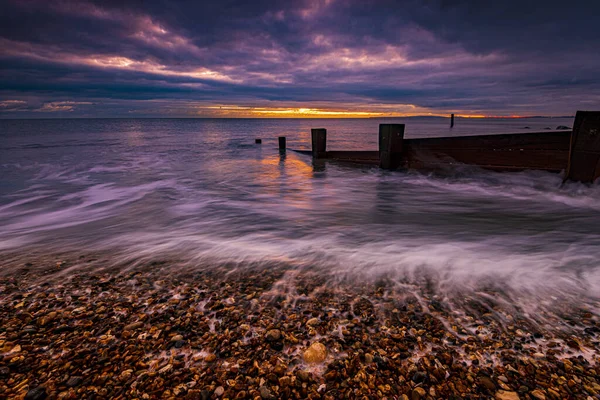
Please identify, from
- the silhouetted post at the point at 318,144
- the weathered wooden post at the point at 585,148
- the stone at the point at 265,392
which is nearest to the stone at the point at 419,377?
the stone at the point at 265,392

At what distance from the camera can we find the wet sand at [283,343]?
1695 millimetres

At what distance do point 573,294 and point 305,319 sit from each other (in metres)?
2.55

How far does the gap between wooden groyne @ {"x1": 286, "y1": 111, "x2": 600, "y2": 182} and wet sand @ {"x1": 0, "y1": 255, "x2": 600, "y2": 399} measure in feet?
16.2

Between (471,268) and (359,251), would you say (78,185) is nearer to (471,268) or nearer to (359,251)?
(359,251)

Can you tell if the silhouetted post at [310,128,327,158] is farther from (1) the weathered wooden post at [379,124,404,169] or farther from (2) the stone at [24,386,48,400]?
(2) the stone at [24,386,48,400]

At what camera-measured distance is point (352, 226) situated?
5301 mm

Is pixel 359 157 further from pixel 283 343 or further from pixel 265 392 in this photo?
pixel 265 392

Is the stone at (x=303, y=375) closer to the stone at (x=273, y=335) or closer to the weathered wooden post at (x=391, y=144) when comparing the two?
the stone at (x=273, y=335)

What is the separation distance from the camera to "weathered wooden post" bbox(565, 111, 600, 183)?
5.44 m

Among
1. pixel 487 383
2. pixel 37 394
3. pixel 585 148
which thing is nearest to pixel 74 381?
pixel 37 394

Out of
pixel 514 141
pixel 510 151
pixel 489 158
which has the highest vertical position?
pixel 514 141

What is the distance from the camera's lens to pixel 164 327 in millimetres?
2221

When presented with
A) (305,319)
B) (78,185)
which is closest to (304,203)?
(305,319)

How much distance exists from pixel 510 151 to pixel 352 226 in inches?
195
